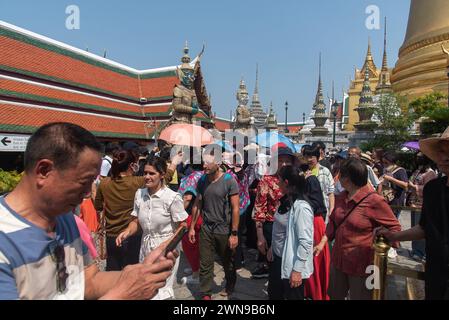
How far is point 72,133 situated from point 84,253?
25.5 inches

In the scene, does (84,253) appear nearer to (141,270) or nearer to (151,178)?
(141,270)

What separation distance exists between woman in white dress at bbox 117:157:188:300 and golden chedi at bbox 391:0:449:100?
1798 cm

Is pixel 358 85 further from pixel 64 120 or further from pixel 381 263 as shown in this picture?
pixel 381 263

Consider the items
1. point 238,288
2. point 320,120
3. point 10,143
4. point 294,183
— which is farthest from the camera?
point 320,120

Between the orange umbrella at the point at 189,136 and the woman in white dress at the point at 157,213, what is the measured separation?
132 inches

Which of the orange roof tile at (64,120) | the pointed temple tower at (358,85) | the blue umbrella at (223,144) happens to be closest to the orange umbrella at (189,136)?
the blue umbrella at (223,144)

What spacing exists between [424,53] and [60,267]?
22485 millimetres

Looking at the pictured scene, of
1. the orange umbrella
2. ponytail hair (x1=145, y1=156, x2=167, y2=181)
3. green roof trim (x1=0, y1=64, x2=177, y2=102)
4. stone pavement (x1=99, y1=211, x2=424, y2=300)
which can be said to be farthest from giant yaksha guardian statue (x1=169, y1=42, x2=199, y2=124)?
ponytail hair (x1=145, y1=156, x2=167, y2=181)

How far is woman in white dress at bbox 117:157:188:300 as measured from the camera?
130 inches

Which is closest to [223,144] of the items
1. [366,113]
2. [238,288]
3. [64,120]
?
[238,288]

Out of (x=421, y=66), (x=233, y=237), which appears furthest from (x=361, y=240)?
(x=421, y=66)

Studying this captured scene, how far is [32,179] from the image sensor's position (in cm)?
138

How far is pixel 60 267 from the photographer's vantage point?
1.43 metres
